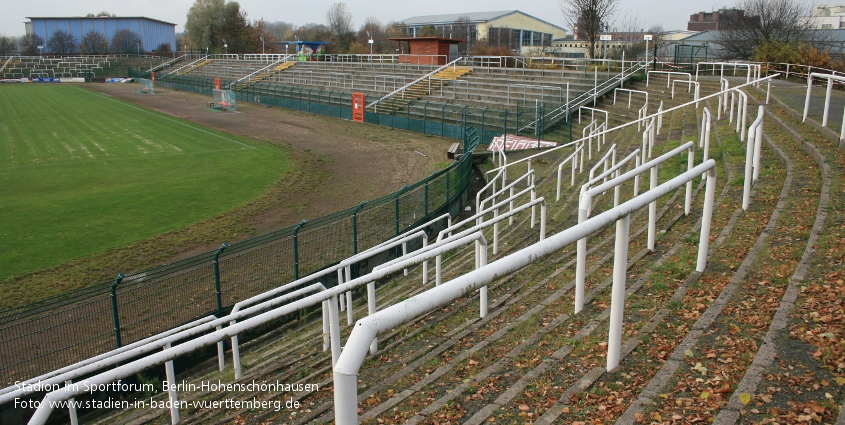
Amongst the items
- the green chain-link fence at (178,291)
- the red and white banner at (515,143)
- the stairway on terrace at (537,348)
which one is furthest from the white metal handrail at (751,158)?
the red and white banner at (515,143)

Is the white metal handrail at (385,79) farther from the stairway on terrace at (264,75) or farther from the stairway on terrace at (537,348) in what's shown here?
the stairway on terrace at (537,348)

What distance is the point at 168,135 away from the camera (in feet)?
108

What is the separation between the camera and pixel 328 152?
27.8 meters

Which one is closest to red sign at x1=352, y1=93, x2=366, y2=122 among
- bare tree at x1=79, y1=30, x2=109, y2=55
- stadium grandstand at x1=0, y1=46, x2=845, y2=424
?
stadium grandstand at x1=0, y1=46, x2=845, y2=424

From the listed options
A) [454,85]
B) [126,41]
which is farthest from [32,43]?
[454,85]

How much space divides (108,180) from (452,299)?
857 inches

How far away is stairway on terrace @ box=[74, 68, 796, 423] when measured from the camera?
3.90 meters

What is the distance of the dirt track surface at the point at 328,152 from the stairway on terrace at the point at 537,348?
32.0 ft

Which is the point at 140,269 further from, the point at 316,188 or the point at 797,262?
the point at 797,262

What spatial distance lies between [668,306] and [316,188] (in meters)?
16.4

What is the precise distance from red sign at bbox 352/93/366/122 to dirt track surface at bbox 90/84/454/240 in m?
0.87

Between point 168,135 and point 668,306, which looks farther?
point 168,135

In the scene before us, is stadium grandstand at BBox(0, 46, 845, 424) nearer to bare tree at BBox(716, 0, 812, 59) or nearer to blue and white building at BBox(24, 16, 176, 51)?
bare tree at BBox(716, 0, 812, 59)

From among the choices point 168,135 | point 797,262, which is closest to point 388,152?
point 168,135
